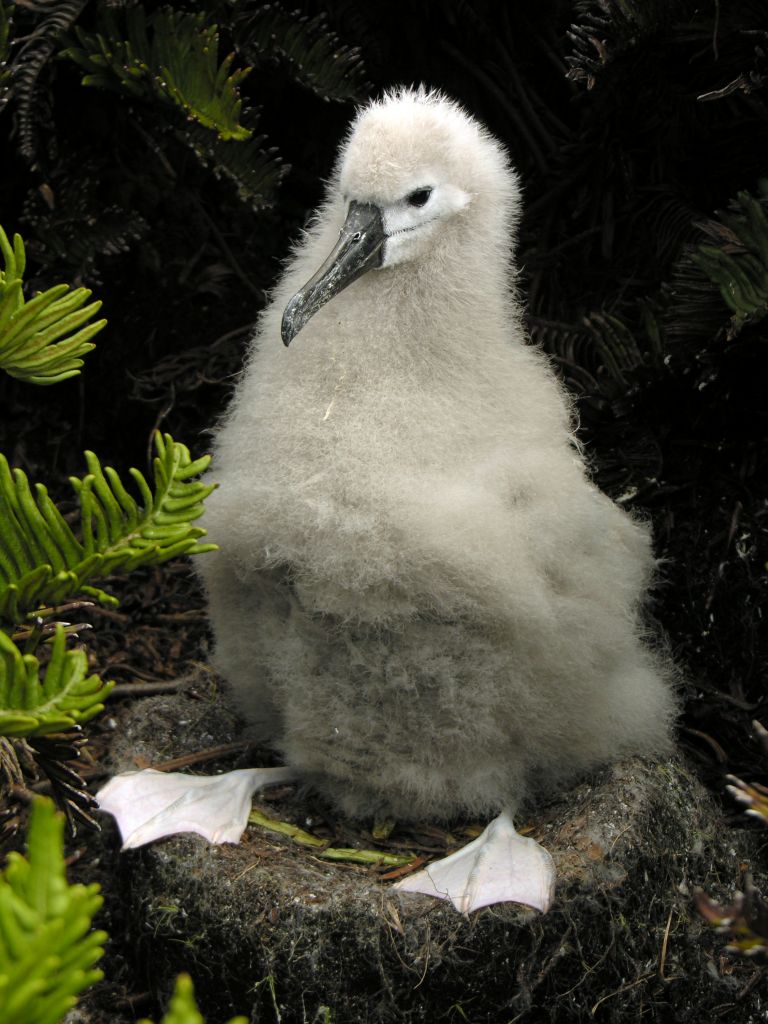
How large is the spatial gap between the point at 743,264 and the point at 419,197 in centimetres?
71

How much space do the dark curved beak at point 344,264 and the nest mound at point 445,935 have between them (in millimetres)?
1059

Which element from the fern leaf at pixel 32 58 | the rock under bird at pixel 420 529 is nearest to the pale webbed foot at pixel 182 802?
the rock under bird at pixel 420 529

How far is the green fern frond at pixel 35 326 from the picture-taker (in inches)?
78.8

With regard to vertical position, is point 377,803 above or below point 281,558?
below

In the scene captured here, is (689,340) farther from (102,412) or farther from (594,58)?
(102,412)

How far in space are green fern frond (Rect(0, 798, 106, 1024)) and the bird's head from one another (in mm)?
1295

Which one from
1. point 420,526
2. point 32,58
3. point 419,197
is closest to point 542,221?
point 419,197

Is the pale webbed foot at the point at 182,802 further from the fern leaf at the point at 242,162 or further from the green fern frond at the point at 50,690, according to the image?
the fern leaf at the point at 242,162

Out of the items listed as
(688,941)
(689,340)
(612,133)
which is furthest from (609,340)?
(688,941)

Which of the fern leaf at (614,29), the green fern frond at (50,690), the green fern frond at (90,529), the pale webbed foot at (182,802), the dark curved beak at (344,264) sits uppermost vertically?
the fern leaf at (614,29)

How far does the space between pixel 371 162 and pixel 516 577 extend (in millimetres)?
859

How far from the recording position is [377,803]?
254 centimetres

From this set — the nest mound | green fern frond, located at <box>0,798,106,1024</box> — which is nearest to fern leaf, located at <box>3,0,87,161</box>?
the nest mound

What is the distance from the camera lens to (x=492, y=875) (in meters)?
2.28
